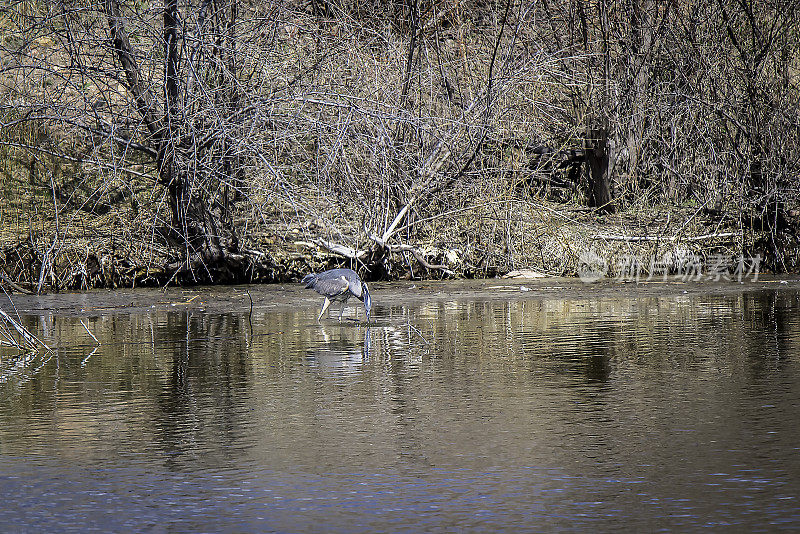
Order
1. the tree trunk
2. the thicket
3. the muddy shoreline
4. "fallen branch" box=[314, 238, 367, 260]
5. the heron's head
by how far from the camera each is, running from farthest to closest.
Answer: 1. the tree trunk
2. "fallen branch" box=[314, 238, 367, 260]
3. the thicket
4. the muddy shoreline
5. the heron's head

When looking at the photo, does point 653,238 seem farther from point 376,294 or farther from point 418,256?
point 376,294

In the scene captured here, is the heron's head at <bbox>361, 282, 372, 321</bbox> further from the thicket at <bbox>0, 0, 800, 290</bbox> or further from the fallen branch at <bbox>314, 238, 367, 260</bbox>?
the fallen branch at <bbox>314, 238, 367, 260</bbox>

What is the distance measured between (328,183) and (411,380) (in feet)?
29.3

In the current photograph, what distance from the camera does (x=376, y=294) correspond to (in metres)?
16.0

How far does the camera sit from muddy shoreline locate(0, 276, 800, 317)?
14797mm

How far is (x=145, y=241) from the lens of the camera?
1770cm

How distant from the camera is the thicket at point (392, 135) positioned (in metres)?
16.1

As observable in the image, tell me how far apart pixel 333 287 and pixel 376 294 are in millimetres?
3303

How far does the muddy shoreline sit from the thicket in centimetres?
79

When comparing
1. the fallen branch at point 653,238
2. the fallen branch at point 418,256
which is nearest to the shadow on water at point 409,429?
the fallen branch at point 418,256

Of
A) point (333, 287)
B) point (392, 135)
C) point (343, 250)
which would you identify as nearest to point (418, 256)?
point (343, 250)

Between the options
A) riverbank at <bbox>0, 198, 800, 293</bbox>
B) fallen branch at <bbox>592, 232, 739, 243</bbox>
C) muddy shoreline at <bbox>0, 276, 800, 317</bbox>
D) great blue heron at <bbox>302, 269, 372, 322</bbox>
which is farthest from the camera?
fallen branch at <bbox>592, 232, 739, 243</bbox>

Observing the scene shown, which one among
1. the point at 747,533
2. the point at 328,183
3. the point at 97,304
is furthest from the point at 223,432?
the point at 328,183

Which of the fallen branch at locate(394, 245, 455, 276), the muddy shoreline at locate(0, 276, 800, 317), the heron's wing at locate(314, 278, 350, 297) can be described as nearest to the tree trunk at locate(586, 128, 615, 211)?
the muddy shoreline at locate(0, 276, 800, 317)
